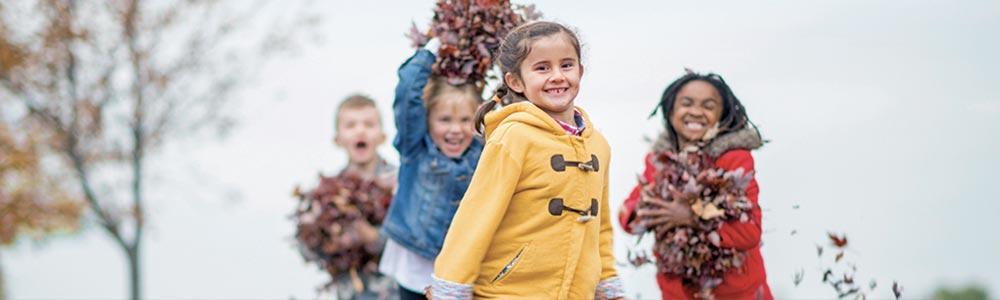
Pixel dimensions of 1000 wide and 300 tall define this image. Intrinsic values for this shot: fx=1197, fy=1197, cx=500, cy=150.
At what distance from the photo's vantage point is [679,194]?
5.80 m

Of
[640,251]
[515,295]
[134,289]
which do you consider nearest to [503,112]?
[515,295]

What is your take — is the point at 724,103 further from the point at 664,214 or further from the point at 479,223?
the point at 479,223

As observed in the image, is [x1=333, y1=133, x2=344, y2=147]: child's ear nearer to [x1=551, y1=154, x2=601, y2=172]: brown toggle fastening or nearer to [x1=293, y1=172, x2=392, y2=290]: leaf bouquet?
[x1=293, y1=172, x2=392, y2=290]: leaf bouquet

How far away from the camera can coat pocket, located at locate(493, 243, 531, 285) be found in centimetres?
426

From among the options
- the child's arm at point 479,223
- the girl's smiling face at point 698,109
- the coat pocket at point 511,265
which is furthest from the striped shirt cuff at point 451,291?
the girl's smiling face at point 698,109

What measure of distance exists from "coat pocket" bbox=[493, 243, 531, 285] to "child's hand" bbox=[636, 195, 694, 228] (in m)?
1.73

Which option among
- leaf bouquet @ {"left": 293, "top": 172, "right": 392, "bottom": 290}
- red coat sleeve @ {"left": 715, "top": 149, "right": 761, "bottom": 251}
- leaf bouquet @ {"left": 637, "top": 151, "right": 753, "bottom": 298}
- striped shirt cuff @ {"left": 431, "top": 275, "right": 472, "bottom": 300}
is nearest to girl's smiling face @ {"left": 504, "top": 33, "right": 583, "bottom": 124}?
striped shirt cuff @ {"left": 431, "top": 275, "right": 472, "bottom": 300}

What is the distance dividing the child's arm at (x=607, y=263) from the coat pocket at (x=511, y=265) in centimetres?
55

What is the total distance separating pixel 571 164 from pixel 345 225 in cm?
370

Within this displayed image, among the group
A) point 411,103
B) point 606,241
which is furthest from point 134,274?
point 606,241

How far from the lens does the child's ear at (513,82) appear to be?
4.40m

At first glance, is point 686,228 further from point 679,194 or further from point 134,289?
point 134,289

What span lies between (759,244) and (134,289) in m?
12.7

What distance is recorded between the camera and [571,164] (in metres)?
4.32
